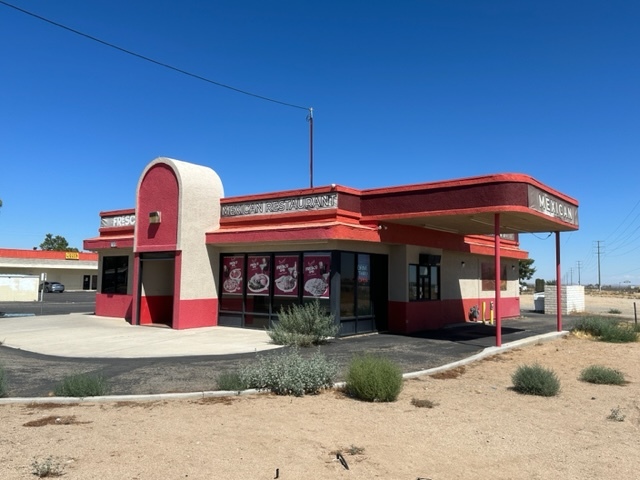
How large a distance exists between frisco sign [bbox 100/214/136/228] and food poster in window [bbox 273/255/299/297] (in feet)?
28.3

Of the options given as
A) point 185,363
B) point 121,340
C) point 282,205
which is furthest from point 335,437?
point 282,205

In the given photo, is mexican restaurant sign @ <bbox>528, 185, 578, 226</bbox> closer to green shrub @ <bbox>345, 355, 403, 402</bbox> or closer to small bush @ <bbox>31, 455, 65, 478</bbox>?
green shrub @ <bbox>345, 355, 403, 402</bbox>

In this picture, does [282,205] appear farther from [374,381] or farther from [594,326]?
[594,326]

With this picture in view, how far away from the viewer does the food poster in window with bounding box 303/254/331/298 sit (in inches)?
658

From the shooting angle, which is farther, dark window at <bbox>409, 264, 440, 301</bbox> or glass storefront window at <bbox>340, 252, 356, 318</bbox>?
dark window at <bbox>409, 264, 440, 301</bbox>

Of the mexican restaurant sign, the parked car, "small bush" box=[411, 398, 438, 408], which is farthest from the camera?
the parked car

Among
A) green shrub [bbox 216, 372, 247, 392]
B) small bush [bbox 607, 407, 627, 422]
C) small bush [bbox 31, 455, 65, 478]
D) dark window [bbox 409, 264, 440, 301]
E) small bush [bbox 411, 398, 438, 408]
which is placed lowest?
small bush [bbox 607, 407, 627, 422]

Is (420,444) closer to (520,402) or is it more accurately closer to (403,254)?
(520,402)

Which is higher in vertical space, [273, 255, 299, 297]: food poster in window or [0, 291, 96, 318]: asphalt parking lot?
[273, 255, 299, 297]: food poster in window

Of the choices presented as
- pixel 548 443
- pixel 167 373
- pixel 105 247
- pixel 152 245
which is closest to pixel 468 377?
→ pixel 548 443

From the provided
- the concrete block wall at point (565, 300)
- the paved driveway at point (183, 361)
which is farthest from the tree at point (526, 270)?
the paved driveway at point (183, 361)

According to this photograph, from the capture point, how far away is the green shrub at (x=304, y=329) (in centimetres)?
1442

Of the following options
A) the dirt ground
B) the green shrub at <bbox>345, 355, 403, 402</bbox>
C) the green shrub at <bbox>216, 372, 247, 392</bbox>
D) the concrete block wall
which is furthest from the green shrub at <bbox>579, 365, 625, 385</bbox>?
the concrete block wall

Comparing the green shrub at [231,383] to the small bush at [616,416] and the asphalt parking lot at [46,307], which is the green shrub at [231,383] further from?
the asphalt parking lot at [46,307]
